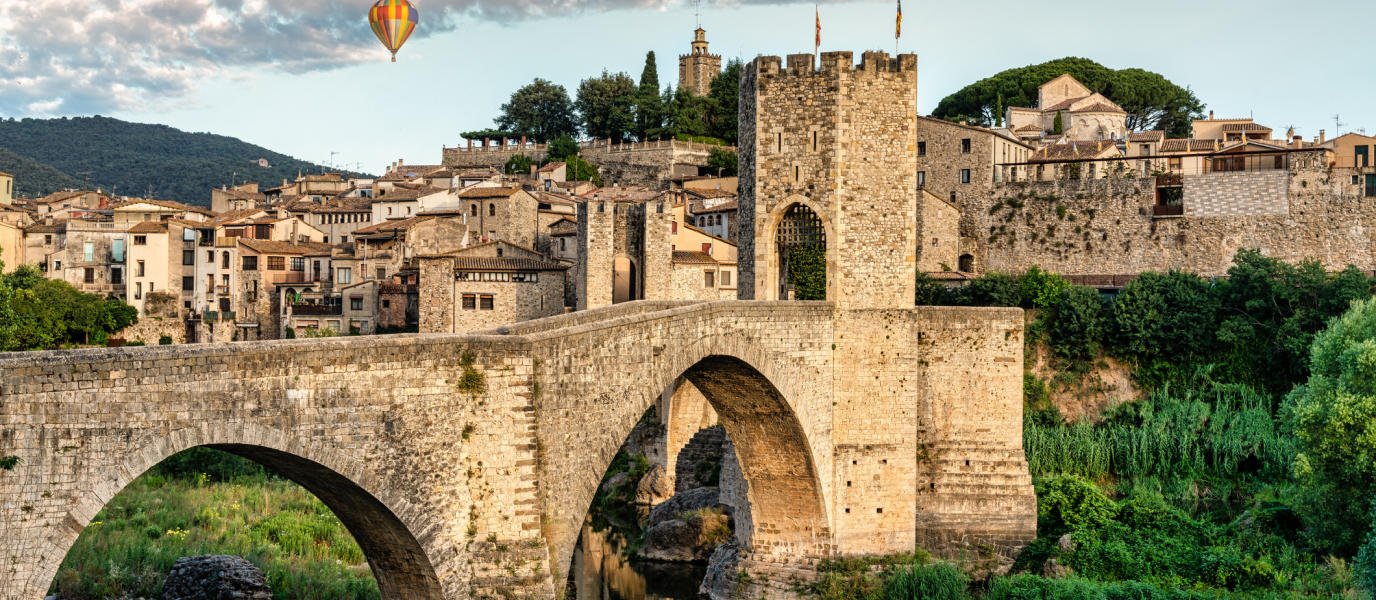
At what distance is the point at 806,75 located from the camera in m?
21.5

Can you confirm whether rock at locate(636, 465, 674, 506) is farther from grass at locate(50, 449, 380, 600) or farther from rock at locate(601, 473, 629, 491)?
grass at locate(50, 449, 380, 600)

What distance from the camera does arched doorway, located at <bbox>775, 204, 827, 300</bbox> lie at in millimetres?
22141

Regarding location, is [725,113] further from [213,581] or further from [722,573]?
[213,581]

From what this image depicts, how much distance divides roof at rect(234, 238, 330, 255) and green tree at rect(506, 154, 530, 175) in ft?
51.8

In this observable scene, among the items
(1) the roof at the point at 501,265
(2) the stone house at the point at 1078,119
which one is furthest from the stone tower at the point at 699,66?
(1) the roof at the point at 501,265

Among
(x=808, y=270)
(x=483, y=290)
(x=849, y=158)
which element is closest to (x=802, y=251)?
(x=808, y=270)

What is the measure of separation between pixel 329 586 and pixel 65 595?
11.5 ft

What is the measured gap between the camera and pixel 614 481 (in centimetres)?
3391

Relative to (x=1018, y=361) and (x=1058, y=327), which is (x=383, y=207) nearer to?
(x=1058, y=327)

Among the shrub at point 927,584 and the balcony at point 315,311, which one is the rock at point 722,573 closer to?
the shrub at point 927,584

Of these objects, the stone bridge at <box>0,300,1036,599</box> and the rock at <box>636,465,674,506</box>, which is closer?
the stone bridge at <box>0,300,1036,599</box>

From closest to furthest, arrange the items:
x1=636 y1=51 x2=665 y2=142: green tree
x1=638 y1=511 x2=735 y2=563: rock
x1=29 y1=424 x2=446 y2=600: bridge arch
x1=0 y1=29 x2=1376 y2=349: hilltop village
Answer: x1=29 y1=424 x2=446 y2=600: bridge arch, x1=638 y1=511 x2=735 y2=563: rock, x1=0 y1=29 x2=1376 y2=349: hilltop village, x1=636 y1=51 x2=665 y2=142: green tree

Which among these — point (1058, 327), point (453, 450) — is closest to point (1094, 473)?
point (1058, 327)

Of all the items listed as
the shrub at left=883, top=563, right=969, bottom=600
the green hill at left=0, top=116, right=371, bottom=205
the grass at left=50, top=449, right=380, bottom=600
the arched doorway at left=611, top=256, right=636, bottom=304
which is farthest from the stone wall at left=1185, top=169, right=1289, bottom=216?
the green hill at left=0, top=116, right=371, bottom=205
